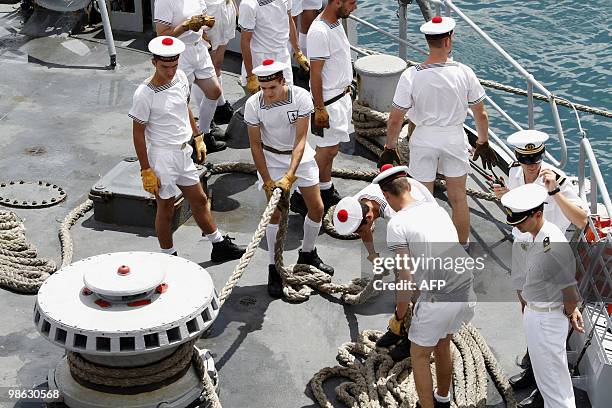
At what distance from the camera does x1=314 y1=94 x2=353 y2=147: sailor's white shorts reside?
844 cm

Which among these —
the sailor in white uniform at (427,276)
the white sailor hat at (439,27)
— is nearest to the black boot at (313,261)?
the sailor in white uniform at (427,276)

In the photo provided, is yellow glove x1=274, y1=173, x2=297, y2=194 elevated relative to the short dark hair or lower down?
lower down

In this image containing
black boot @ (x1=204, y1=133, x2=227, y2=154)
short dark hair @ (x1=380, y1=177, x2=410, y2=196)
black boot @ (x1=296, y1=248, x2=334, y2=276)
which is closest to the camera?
short dark hair @ (x1=380, y1=177, x2=410, y2=196)

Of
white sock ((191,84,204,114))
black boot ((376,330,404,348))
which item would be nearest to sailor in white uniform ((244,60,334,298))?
black boot ((376,330,404,348))

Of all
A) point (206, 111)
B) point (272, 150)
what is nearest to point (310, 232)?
point (272, 150)

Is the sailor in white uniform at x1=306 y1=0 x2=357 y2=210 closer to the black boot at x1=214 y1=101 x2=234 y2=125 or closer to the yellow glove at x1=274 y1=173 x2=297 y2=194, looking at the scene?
the yellow glove at x1=274 y1=173 x2=297 y2=194

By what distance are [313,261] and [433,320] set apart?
1999 millimetres

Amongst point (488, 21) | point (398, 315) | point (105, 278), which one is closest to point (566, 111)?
point (488, 21)

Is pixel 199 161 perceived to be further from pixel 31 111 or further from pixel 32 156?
pixel 31 111

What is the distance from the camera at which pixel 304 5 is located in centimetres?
1026

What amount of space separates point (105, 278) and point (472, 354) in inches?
101

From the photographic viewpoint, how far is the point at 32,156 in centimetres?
924

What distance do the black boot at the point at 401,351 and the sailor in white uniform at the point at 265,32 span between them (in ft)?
10.6

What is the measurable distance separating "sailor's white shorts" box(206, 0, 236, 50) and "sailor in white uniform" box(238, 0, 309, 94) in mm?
546
